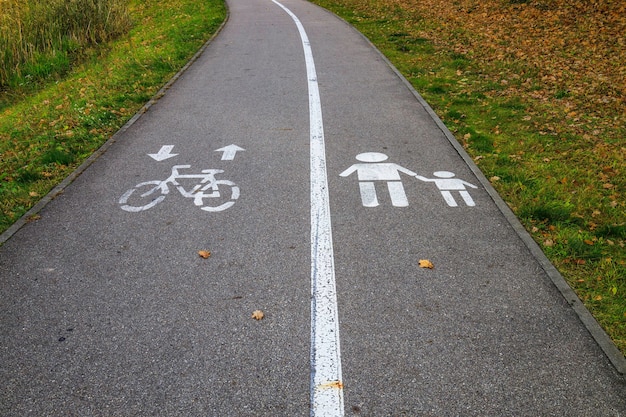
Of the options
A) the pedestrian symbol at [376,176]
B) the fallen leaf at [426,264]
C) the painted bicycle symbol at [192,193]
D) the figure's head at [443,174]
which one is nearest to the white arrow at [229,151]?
the painted bicycle symbol at [192,193]

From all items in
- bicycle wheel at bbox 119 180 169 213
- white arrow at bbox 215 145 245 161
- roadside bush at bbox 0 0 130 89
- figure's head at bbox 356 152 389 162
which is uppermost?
figure's head at bbox 356 152 389 162

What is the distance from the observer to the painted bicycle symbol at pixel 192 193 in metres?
5.73

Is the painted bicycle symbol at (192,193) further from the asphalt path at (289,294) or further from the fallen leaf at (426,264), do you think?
the fallen leaf at (426,264)

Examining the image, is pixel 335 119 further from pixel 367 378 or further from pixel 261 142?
pixel 367 378

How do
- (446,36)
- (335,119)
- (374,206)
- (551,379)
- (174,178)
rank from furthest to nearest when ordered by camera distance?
(446,36)
(335,119)
(174,178)
(374,206)
(551,379)

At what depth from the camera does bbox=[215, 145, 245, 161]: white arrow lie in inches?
276

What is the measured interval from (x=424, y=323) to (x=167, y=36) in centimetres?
1527

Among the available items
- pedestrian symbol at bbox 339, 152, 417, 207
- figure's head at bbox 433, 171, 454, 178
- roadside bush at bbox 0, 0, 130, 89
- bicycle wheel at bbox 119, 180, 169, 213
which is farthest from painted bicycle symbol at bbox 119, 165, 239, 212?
roadside bush at bbox 0, 0, 130, 89

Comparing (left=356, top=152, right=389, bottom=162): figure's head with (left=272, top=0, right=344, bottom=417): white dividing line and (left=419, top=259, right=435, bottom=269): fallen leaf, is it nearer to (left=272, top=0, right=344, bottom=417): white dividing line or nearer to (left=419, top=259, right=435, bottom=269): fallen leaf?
(left=272, top=0, right=344, bottom=417): white dividing line

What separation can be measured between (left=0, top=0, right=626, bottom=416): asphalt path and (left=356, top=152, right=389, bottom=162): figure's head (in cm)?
4

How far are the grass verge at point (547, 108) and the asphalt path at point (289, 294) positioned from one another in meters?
0.39

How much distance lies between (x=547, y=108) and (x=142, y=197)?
730 centimetres

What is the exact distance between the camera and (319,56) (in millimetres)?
13461

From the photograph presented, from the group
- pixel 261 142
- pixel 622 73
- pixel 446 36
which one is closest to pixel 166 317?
pixel 261 142
